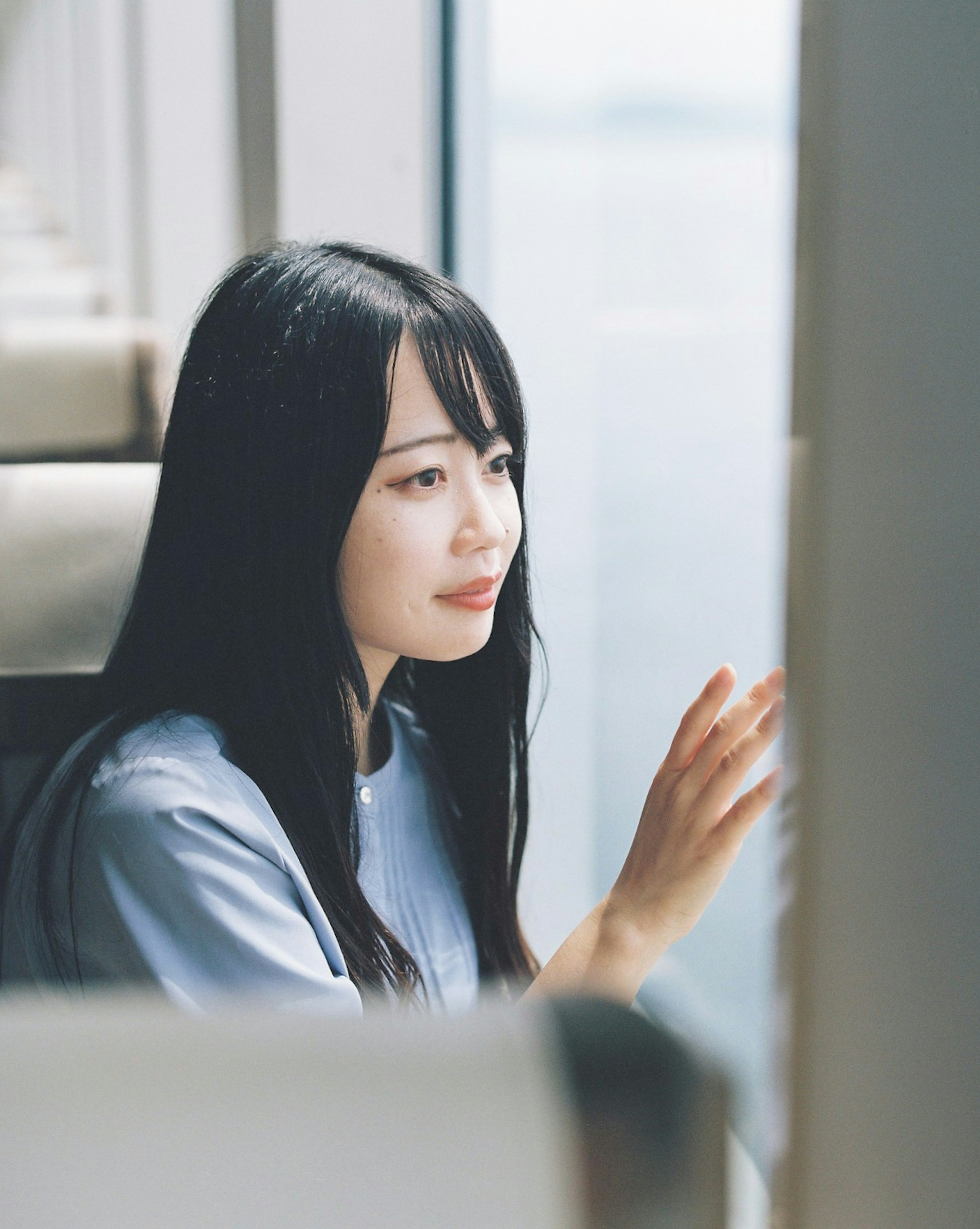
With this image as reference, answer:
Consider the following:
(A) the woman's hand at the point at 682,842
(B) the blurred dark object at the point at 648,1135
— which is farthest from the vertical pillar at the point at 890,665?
(A) the woman's hand at the point at 682,842

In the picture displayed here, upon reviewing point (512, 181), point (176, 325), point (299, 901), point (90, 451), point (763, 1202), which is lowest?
point (299, 901)

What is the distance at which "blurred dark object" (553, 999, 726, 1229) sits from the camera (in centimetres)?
20

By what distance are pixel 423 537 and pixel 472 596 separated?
0.05 metres

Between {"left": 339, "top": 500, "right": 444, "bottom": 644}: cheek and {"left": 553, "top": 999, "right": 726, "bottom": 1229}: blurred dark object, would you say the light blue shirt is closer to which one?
{"left": 339, "top": 500, "right": 444, "bottom": 644}: cheek

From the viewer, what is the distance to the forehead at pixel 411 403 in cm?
A: 63

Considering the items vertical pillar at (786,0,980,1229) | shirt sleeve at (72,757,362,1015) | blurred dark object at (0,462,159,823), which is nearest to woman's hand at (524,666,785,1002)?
shirt sleeve at (72,757,362,1015)

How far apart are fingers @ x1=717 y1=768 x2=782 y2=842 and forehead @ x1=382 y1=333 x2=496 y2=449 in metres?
0.26

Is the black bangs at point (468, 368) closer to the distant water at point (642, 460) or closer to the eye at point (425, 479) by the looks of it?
the eye at point (425, 479)

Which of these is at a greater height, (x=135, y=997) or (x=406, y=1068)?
(x=406, y=1068)

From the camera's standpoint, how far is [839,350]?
0.22 metres

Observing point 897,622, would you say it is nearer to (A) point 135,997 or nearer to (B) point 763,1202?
(B) point 763,1202

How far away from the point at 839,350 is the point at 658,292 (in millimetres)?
720

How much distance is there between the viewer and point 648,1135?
7.8 inches

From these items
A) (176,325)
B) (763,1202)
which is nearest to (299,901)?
(763,1202)
